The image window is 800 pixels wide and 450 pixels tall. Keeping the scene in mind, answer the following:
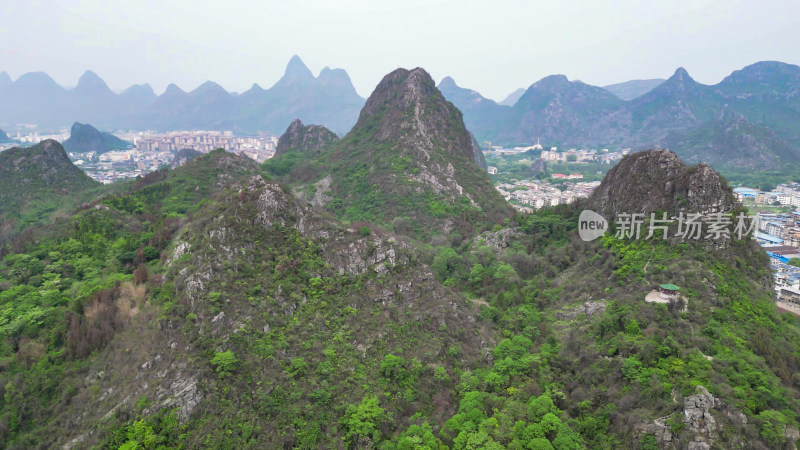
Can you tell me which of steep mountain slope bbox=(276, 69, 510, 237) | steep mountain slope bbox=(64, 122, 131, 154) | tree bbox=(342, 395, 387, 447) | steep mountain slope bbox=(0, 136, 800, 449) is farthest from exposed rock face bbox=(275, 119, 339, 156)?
steep mountain slope bbox=(64, 122, 131, 154)

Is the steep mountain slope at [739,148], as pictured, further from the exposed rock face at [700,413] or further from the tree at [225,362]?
the tree at [225,362]

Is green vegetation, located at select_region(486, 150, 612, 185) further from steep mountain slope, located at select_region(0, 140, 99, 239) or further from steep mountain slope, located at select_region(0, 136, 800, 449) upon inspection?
steep mountain slope, located at select_region(0, 140, 99, 239)

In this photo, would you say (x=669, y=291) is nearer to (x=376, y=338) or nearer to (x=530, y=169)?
(x=376, y=338)

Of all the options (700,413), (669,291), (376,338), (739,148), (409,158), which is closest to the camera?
(700,413)

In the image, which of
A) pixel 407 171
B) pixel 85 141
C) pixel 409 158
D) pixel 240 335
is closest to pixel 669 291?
pixel 240 335

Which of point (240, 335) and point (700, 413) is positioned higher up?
point (240, 335)

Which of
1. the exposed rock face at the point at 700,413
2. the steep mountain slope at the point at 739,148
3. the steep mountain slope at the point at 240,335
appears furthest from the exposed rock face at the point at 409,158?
the steep mountain slope at the point at 739,148
